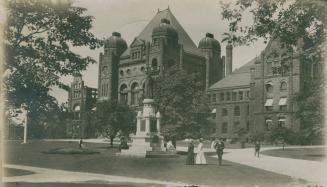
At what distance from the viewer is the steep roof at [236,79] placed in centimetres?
5925

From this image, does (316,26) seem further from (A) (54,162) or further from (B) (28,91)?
(A) (54,162)

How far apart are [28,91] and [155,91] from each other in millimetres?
19559

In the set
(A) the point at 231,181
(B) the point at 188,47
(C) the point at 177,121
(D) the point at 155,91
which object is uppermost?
(B) the point at 188,47

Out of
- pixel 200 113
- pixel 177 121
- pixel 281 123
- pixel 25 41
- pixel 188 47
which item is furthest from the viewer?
pixel 188 47

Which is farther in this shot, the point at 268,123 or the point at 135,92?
the point at 135,92

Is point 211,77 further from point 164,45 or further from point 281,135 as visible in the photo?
point 281,135

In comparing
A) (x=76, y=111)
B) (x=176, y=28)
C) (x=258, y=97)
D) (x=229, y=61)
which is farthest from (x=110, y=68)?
(x=258, y=97)

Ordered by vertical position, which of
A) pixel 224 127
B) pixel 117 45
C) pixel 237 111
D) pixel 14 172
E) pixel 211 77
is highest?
pixel 117 45

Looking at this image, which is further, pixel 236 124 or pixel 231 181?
pixel 236 124

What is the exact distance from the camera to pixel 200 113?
1325 inches

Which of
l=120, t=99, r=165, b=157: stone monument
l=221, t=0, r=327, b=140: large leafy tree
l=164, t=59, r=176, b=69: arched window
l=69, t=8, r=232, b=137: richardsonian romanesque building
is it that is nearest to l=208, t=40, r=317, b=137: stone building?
l=69, t=8, r=232, b=137: richardsonian romanesque building

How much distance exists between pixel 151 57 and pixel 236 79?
12272 mm

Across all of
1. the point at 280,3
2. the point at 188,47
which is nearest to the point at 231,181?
the point at 280,3

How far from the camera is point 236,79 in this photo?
200 feet
